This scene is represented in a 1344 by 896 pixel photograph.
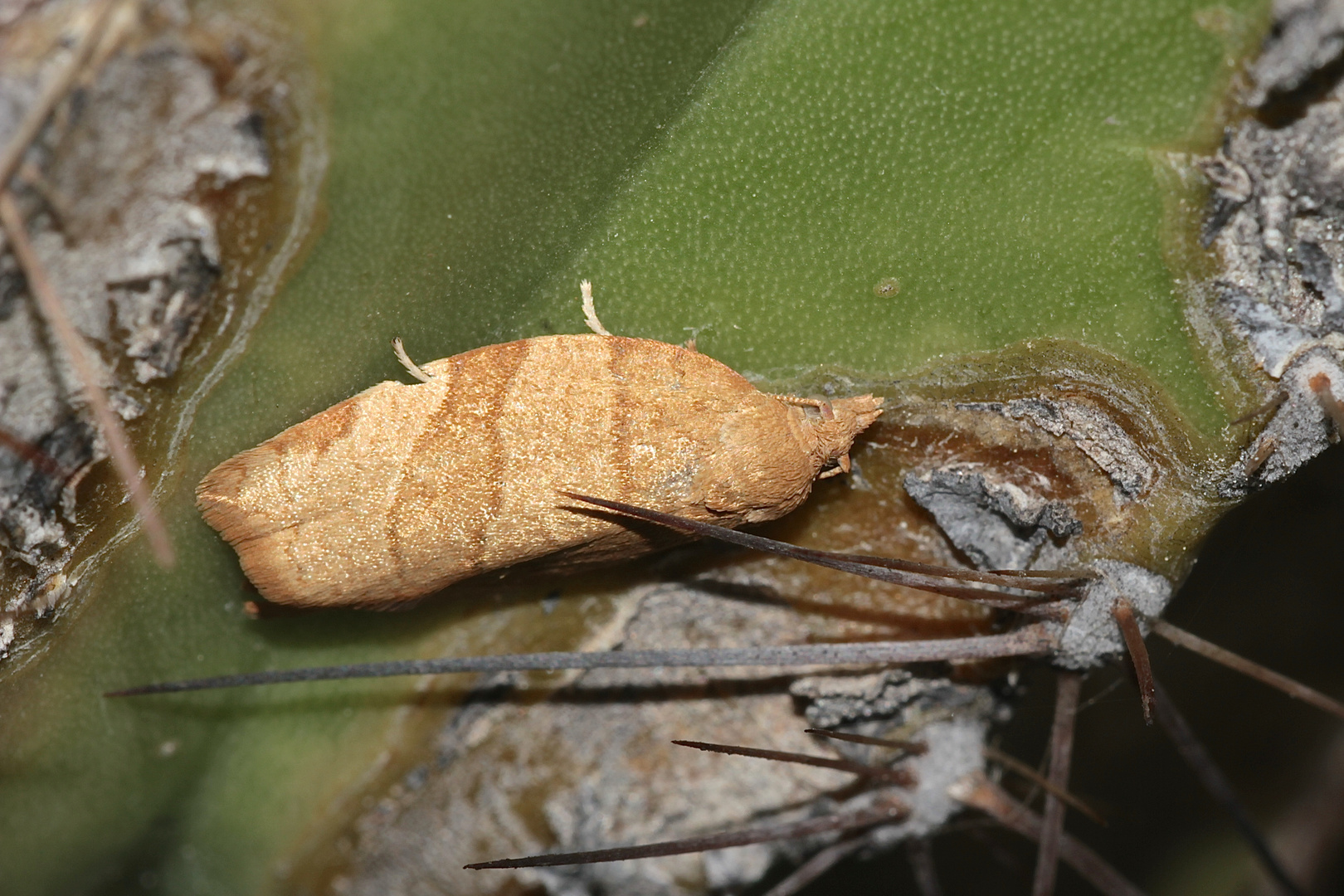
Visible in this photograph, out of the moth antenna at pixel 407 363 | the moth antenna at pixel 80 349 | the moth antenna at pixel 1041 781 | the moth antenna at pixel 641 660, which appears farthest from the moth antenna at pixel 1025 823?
the moth antenna at pixel 80 349

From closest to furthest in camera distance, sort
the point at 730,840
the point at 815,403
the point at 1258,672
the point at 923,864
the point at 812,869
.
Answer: the point at 1258,672 → the point at 730,840 → the point at 815,403 → the point at 812,869 → the point at 923,864

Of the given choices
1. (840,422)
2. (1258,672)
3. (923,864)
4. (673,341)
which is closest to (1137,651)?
(1258,672)

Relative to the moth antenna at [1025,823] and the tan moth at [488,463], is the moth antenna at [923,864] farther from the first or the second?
the tan moth at [488,463]

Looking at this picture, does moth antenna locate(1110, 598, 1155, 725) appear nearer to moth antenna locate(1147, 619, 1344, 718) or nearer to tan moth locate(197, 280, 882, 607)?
moth antenna locate(1147, 619, 1344, 718)

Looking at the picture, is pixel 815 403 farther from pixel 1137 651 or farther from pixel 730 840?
pixel 730 840

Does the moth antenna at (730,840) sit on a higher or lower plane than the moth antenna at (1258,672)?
lower
